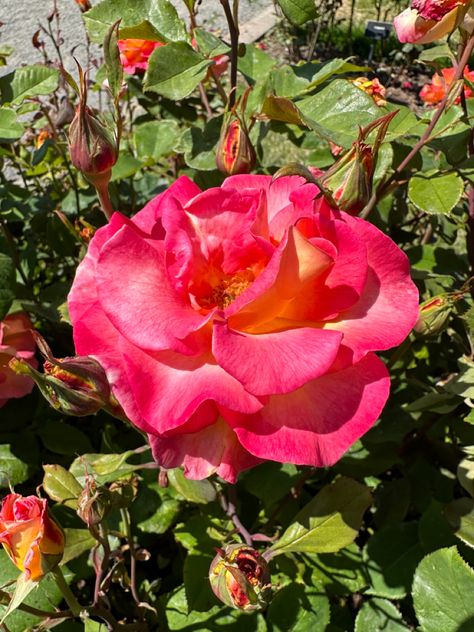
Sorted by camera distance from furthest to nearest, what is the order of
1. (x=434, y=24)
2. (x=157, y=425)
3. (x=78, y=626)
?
(x=78, y=626), (x=434, y=24), (x=157, y=425)

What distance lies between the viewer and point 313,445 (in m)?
0.46

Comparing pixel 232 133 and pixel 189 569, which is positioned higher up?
pixel 232 133

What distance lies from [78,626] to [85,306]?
1.42 feet

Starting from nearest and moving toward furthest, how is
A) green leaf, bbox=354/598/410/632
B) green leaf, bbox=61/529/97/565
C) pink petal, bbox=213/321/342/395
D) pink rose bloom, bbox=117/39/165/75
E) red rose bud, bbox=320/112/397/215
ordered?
1. pink petal, bbox=213/321/342/395
2. red rose bud, bbox=320/112/397/215
3. green leaf, bbox=61/529/97/565
4. green leaf, bbox=354/598/410/632
5. pink rose bloom, bbox=117/39/165/75

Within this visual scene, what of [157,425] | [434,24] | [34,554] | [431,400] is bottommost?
[431,400]

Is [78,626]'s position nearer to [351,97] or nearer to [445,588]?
[445,588]

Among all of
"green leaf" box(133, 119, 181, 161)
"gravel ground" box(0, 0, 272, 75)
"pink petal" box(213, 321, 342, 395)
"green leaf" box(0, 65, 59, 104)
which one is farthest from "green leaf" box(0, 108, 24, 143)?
"gravel ground" box(0, 0, 272, 75)

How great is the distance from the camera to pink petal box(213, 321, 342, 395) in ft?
1.44

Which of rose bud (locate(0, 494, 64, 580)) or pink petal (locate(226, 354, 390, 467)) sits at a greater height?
pink petal (locate(226, 354, 390, 467))

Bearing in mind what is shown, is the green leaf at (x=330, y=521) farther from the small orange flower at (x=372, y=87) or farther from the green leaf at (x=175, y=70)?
the small orange flower at (x=372, y=87)

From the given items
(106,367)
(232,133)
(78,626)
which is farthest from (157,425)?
(78,626)

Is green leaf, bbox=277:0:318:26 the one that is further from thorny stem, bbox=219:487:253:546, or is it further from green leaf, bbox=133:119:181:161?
thorny stem, bbox=219:487:253:546

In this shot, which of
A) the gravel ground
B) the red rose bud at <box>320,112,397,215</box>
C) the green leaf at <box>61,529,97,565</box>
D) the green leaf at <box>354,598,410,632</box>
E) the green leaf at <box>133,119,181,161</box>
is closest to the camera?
the red rose bud at <box>320,112,397,215</box>

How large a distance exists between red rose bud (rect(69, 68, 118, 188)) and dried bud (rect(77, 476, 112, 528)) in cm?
29
